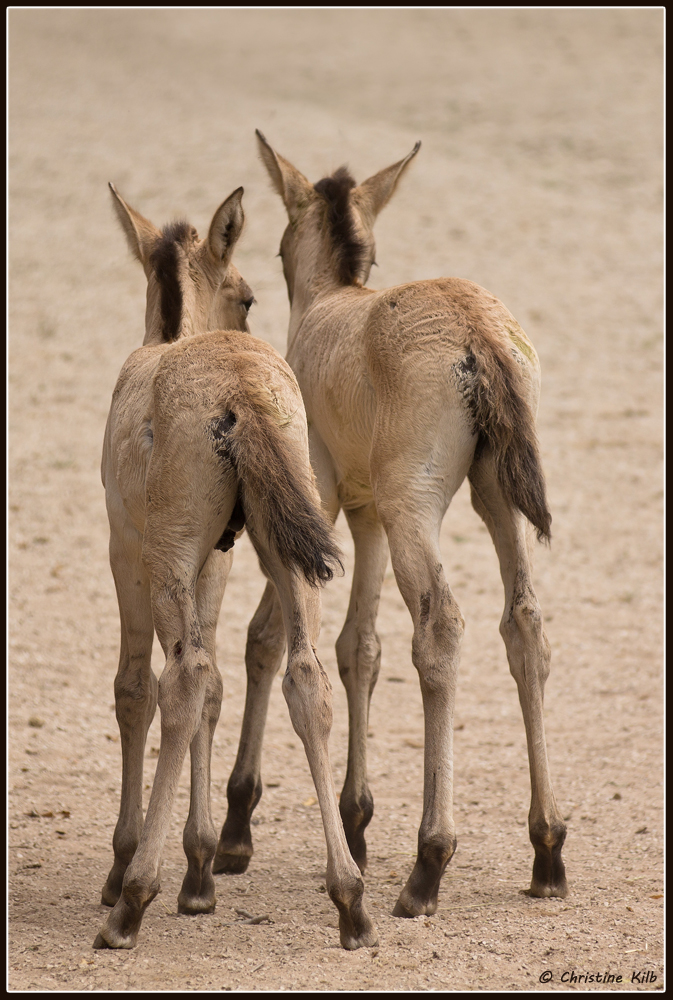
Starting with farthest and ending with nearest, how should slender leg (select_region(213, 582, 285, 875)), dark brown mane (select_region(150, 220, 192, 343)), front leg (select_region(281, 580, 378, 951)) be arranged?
1. slender leg (select_region(213, 582, 285, 875))
2. dark brown mane (select_region(150, 220, 192, 343))
3. front leg (select_region(281, 580, 378, 951))

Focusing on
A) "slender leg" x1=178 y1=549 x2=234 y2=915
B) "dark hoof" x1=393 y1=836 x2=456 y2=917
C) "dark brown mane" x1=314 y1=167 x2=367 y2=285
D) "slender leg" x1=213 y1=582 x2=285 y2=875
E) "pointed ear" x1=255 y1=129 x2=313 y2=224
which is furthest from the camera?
"pointed ear" x1=255 y1=129 x2=313 y2=224

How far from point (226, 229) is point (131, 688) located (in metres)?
2.41

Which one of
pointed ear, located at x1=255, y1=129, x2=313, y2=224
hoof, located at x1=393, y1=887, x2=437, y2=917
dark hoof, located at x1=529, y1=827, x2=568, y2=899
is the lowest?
hoof, located at x1=393, y1=887, x2=437, y2=917

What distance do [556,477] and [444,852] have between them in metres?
8.84

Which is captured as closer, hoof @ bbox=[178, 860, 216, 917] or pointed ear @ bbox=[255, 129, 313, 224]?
hoof @ bbox=[178, 860, 216, 917]

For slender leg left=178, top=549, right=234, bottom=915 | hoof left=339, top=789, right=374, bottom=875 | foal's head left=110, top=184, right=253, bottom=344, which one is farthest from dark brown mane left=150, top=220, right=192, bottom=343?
hoof left=339, top=789, right=374, bottom=875

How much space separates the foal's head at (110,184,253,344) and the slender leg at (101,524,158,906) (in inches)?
49.6

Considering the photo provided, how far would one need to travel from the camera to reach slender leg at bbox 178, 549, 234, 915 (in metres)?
4.40

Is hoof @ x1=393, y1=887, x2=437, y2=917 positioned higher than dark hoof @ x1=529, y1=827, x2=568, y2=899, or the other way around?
dark hoof @ x1=529, y1=827, x2=568, y2=899

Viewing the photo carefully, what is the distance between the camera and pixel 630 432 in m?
13.3

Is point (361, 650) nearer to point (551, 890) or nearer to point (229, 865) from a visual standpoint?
point (229, 865)

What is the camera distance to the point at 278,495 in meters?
3.79

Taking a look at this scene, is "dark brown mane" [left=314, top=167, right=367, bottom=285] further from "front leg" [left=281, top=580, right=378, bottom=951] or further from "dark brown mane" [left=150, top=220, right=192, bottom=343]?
"front leg" [left=281, top=580, right=378, bottom=951]

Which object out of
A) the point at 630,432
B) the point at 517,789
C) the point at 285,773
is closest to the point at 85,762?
the point at 285,773
